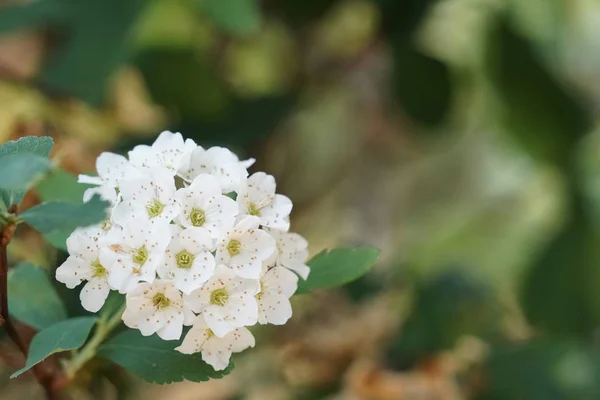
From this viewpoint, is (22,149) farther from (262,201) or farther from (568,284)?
(568,284)

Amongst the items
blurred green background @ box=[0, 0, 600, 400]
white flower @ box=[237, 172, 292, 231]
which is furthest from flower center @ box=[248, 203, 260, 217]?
blurred green background @ box=[0, 0, 600, 400]

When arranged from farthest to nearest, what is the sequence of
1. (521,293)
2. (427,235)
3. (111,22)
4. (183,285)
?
(427,235) → (521,293) → (111,22) → (183,285)

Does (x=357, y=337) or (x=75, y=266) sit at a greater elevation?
(x=357, y=337)

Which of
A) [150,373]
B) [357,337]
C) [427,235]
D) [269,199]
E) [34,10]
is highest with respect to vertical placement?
[427,235]

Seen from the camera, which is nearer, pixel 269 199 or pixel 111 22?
pixel 269 199

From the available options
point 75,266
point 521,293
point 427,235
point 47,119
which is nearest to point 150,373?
point 75,266

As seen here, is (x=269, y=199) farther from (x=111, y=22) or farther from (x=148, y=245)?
(x=111, y=22)

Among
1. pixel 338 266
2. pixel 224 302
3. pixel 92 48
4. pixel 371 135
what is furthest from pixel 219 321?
pixel 371 135
